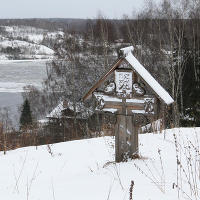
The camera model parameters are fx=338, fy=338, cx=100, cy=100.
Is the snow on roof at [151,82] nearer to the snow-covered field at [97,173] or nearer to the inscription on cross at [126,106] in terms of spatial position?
the inscription on cross at [126,106]

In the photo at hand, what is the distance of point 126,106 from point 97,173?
0.85m

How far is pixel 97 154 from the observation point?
14.6 ft

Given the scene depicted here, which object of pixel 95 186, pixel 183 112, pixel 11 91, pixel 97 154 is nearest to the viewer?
pixel 95 186

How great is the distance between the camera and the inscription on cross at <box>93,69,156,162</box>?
3.59 metres

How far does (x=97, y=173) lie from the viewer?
316 cm

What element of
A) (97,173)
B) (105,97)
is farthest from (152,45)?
(97,173)

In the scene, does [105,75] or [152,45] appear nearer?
[105,75]

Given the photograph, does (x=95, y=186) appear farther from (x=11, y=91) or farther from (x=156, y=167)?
(x=11, y=91)

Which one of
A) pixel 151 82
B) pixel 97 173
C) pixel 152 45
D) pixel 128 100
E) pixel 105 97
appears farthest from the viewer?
pixel 152 45

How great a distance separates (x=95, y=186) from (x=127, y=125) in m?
1.10

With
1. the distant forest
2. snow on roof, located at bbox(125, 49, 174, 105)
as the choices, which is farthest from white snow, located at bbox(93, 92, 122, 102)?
the distant forest

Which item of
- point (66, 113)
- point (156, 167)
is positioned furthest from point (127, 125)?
point (66, 113)

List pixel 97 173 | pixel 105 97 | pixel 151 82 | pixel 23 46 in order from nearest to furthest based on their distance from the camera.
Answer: pixel 97 173, pixel 151 82, pixel 105 97, pixel 23 46

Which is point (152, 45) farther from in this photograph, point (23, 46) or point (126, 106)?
point (23, 46)
